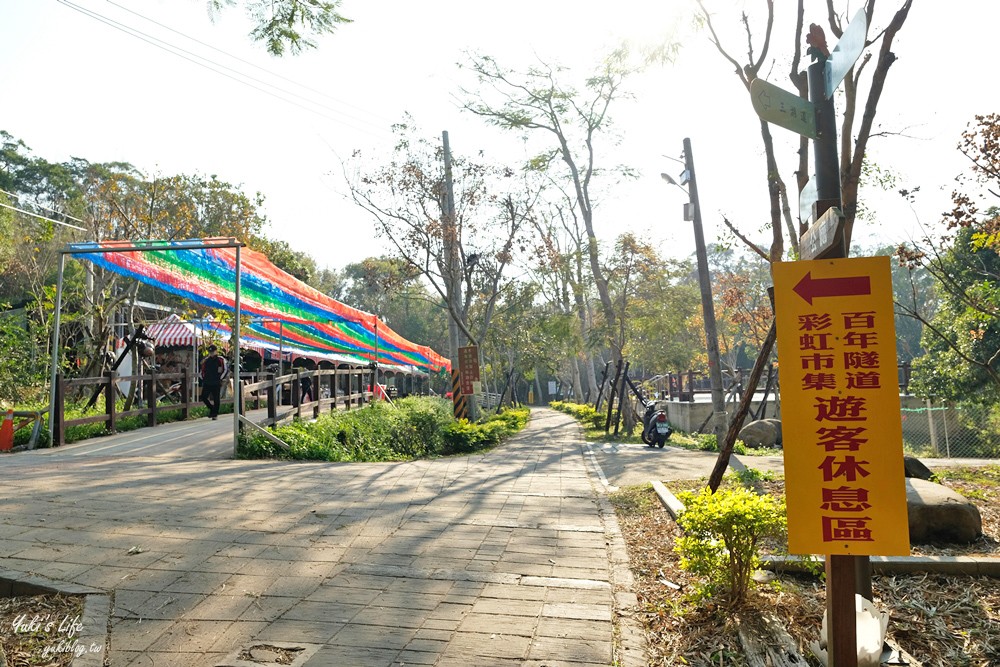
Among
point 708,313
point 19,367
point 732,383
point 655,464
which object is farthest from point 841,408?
point 19,367

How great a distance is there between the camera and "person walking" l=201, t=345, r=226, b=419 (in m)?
12.9

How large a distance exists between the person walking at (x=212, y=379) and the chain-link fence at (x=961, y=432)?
45.4ft

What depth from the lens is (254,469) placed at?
7.85 metres

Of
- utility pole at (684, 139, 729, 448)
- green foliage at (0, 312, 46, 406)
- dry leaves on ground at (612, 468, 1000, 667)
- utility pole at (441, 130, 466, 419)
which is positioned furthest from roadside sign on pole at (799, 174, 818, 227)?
green foliage at (0, 312, 46, 406)

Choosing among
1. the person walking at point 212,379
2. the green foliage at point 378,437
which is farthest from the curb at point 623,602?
the person walking at point 212,379

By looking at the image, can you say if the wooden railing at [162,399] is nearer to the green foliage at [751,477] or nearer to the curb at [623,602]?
the curb at [623,602]

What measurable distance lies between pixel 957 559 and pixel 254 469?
6.81 metres

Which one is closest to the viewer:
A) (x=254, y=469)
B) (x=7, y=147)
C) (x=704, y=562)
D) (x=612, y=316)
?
(x=704, y=562)

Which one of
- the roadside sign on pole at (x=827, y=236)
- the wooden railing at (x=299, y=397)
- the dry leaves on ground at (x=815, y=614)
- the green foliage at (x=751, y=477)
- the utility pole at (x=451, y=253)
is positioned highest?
the utility pole at (x=451, y=253)

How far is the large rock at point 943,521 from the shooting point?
14.8ft

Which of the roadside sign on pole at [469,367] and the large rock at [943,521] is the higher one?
the roadside sign on pole at [469,367]

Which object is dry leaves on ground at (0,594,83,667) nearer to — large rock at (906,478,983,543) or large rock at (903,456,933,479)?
large rock at (906,478,983,543)

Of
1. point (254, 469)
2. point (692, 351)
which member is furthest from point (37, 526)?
point (692, 351)

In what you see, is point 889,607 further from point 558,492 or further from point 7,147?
point 7,147
